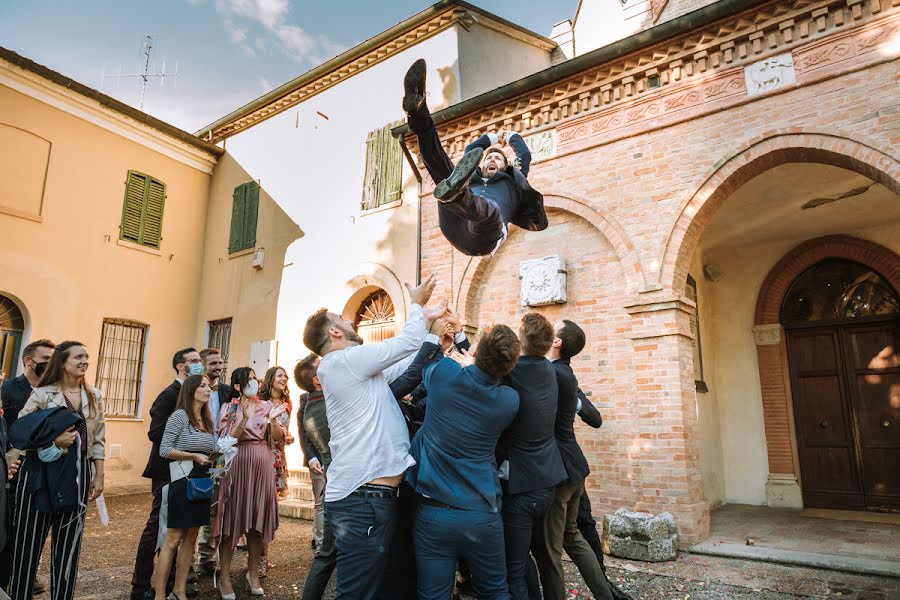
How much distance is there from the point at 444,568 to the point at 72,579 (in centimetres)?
264

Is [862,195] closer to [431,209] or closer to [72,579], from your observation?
[431,209]

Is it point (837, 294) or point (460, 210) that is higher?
point (837, 294)

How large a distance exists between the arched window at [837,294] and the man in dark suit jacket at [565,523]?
7477mm

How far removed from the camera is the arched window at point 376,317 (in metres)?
10.4

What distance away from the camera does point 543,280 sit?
8.09 meters

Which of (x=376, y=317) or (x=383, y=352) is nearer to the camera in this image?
(x=383, y=352)

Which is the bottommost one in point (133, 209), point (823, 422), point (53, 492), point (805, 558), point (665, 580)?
point (665, 580)

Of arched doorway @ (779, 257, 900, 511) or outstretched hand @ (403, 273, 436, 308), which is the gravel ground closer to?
outstretched hand @ (403, 273, 436, 308)

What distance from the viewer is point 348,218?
11328 millimetres

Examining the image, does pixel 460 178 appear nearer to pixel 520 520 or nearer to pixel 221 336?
pixel 520 520

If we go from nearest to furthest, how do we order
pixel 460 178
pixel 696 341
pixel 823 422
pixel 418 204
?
1. pixel 460 178
2. pixel 823 422
3. pixel 696 341
4. pixel 418 204

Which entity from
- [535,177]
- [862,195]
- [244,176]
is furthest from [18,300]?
[862,195]

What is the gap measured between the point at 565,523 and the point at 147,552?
3216 millimetres

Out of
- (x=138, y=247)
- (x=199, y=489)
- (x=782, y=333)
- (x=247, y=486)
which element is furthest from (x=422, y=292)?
(x=138, y=247)
